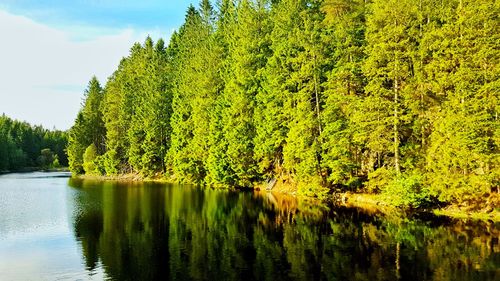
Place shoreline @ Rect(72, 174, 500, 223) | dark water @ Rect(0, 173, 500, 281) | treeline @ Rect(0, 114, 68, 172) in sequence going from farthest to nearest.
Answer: treeline @ Rect(0, 114, 68, 172)
shoreline @ Rect(72, 174, 500, 223)
dark water @ Rect(0, 173, 500, 281)

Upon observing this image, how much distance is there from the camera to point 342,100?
4084cm

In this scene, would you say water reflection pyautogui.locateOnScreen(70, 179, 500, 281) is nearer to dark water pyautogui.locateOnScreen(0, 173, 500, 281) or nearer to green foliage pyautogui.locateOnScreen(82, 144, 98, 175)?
dark water pyautogui.locateOnScreen(0, 173, 500, 281)

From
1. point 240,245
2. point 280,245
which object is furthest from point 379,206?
point 240,245

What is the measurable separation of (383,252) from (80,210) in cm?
2687

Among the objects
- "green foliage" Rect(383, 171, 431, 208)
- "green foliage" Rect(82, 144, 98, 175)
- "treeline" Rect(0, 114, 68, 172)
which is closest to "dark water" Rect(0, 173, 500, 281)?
"green foliage" Rect(383, 171, 431, 208)

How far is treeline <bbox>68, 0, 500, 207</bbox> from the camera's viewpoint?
30.4 meters

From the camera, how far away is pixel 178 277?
18438 mm

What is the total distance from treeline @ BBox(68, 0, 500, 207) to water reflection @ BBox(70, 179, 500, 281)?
Answer: 16.8 feet

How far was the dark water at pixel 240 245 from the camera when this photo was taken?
19.0 m

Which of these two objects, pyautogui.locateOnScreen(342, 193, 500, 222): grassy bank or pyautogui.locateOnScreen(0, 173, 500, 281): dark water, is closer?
pyautogui.locateOnScreen(0, 173, 500, 281): dark water

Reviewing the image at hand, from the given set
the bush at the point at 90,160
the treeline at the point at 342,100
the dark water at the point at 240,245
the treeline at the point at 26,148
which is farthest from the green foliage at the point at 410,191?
the treeline at the point at 26,148

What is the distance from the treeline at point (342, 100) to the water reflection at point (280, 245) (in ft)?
16.8

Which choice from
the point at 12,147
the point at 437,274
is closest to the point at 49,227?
the point at 437,274

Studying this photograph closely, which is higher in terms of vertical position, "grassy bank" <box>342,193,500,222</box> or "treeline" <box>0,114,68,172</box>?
"treeline" <box>0,114,68,172</box>
